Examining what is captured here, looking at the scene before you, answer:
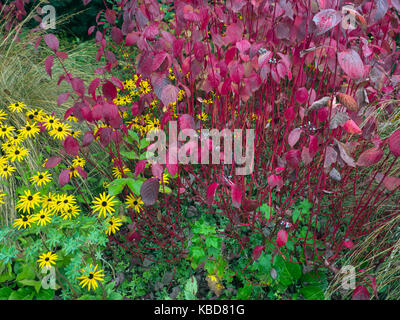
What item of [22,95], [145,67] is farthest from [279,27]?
[22,95]

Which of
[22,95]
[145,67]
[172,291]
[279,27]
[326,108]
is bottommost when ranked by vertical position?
[172,291]

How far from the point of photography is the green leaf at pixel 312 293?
5.36 ft

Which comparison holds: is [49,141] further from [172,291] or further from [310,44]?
[310,44]

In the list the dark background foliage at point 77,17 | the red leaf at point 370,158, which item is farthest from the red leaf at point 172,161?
the dark background foliage at point 77,17

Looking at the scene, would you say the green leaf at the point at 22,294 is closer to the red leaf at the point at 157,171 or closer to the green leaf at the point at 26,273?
the green leaf at the point at 26,273

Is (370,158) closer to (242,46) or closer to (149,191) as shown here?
(242,46)

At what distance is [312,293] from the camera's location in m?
1.66

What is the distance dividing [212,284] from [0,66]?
224 centimetres

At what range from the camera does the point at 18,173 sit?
2004 mm

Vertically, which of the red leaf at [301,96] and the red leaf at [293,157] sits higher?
the red leaf at [301,96]

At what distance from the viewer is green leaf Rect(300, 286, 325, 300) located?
5.36 ft

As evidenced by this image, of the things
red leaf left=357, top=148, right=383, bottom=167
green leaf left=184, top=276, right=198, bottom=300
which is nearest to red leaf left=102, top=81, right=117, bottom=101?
green leaf left=184, top=276, right=198, bottom=300

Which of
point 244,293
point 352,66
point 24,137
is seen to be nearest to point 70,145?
point 24,137

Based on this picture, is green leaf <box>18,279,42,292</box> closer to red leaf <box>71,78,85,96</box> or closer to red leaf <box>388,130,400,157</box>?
red leaf <box>71,78,85,96</box>
